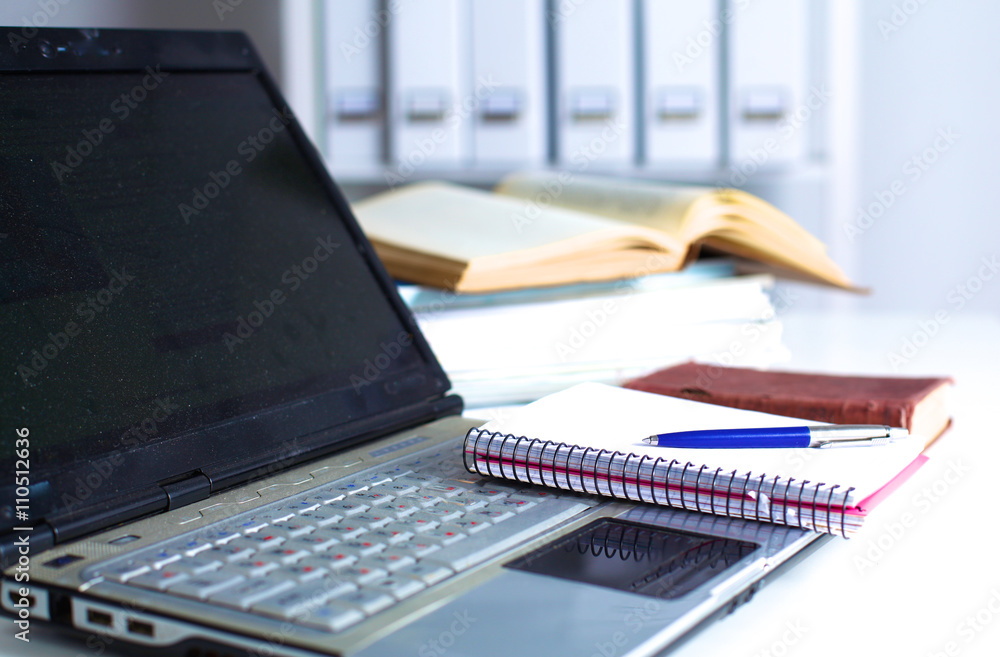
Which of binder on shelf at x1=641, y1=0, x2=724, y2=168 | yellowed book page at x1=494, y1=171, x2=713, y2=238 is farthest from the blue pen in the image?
binder on shelf at x1=641, y1=0, x2=724, y2=168

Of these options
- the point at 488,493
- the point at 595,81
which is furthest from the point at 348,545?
the point at 595,81

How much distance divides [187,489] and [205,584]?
0.40ft

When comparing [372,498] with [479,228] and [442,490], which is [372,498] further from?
[479,228]

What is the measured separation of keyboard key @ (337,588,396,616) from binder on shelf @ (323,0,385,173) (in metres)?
1.46

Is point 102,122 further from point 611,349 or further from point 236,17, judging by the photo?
point 236,17

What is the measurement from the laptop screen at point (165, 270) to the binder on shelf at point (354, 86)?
3.54 feet

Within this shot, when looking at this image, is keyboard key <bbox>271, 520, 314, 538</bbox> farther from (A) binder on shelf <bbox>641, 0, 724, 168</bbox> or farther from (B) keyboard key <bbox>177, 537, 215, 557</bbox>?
(A) binder on shelf <bbox>641, 0, 724, 168</bbox>

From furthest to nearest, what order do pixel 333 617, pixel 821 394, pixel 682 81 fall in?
1. pixel 682 81
2. pixel 821 394
3. pixel 333 617

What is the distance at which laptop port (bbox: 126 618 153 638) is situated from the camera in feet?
1.20

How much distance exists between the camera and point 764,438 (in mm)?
541

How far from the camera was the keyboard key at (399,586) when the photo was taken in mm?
380

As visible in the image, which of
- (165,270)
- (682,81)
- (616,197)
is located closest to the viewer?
(165,270)

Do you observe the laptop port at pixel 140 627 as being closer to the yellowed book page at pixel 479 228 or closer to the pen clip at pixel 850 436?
the pen clip at pixel 850 436

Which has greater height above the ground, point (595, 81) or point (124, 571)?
point (595, 81)
